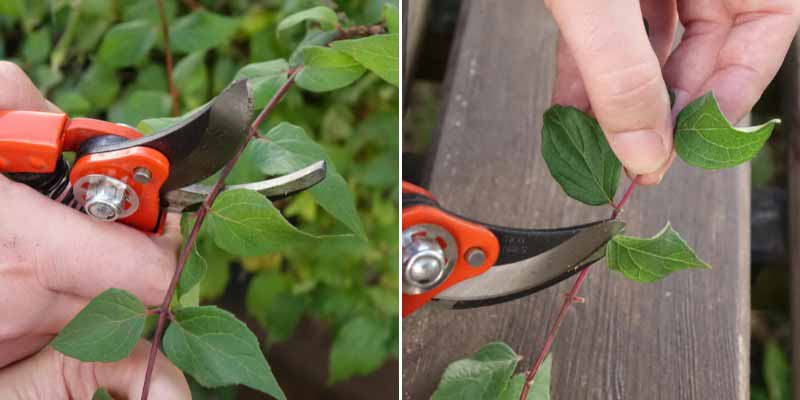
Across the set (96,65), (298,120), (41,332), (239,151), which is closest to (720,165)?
(239,151)

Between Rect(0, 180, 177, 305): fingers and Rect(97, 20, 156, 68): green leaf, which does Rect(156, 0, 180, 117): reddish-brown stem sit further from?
Rect(0, 180, 177, 305): fingers

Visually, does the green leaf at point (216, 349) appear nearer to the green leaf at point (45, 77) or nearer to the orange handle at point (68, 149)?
the orange handle at point (68, 149)

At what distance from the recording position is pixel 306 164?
0.62 metres

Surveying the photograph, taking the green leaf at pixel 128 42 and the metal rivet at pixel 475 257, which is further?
the green leaf at pixel 128 42

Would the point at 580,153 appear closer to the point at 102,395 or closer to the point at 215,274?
the point at 102,395

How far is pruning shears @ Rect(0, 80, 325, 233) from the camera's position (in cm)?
55

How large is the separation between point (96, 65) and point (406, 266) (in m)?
0.65

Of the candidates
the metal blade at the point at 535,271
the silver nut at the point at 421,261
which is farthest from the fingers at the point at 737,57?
the silver nut at the point at 421,261

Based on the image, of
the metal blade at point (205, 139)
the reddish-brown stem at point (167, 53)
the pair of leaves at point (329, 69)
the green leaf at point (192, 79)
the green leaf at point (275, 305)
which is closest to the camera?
the metal blade at point (205, 139)

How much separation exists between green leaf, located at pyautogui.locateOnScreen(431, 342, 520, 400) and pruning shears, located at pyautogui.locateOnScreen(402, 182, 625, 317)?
0.13 feet

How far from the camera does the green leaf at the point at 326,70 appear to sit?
643mm

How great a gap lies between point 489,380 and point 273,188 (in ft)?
0.68

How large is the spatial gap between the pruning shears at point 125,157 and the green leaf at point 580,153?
179 mm

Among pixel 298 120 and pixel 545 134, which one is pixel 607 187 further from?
pixel 298 120
